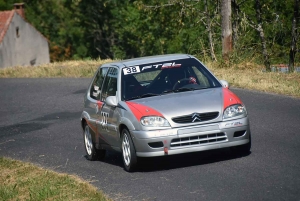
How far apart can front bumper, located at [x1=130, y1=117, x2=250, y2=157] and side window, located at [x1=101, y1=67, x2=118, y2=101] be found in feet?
4.87

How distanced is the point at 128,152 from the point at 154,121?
0.63m

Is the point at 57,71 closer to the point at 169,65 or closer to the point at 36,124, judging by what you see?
the point at 36,124

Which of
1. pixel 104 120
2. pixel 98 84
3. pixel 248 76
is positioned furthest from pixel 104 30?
pixel 104 120

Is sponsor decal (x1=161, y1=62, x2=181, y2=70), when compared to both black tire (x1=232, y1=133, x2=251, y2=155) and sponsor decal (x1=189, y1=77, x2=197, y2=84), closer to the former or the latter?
sponsor decal (x1=189, y1=77, x2=197, y2=84)

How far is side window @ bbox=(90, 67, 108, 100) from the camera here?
40.2 feet

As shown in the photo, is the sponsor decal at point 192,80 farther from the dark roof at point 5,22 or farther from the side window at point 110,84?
the dark roof at point 5,22

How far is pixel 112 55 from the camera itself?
3369 inches

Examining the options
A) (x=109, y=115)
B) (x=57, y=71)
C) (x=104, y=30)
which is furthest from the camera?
(x=104, y=30)

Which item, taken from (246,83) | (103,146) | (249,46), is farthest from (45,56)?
(103,146)

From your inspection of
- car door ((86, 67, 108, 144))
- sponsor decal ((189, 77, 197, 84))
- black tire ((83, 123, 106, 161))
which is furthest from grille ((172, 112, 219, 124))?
black tire ((83, 123, 106, 161))

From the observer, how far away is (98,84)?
1242cm

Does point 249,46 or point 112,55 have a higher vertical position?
point 249,46

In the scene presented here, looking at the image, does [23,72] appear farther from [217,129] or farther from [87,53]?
[87,53]

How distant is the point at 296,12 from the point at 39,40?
5962cm
